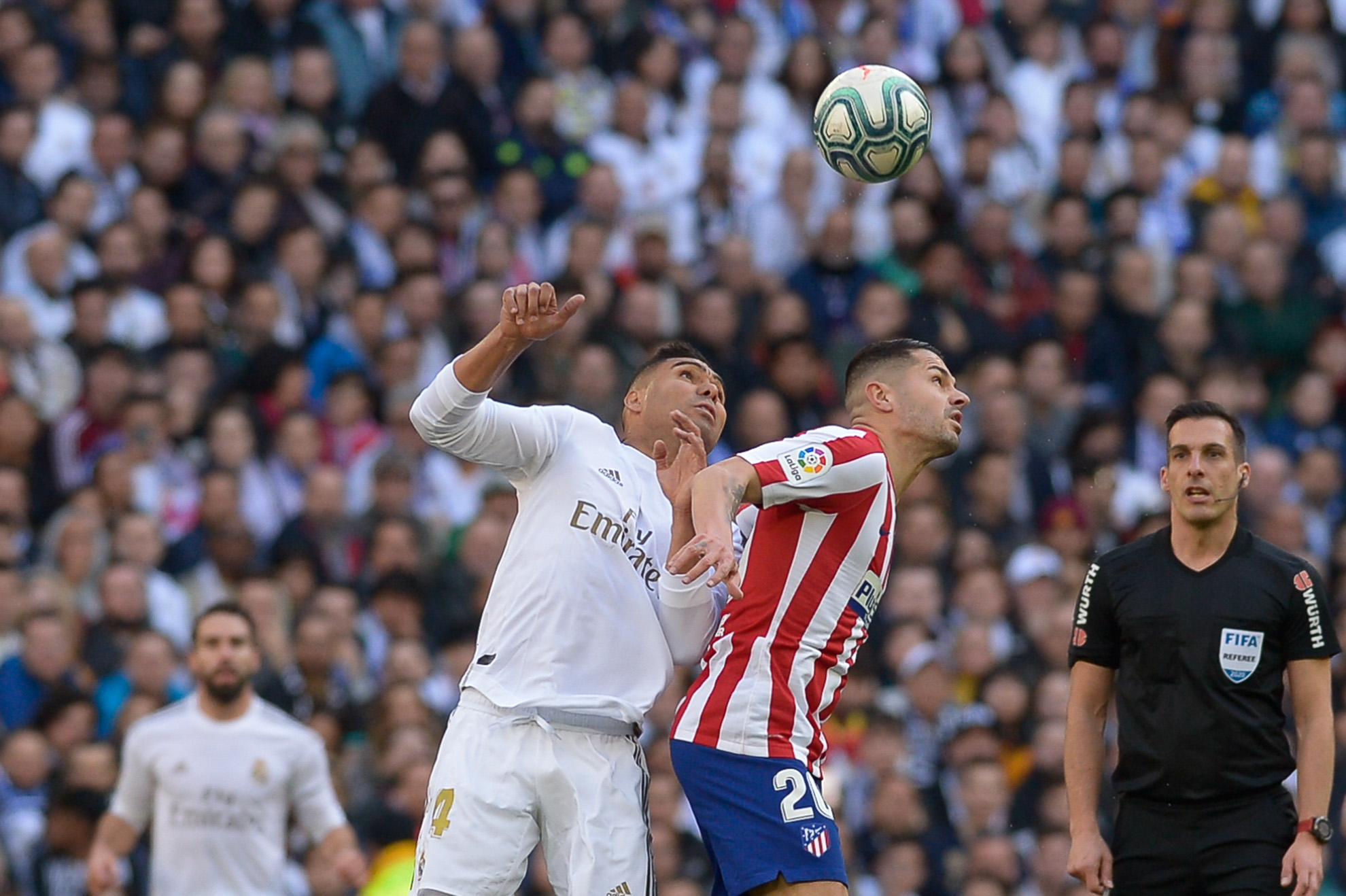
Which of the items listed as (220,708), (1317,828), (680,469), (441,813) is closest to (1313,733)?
(1317,828)

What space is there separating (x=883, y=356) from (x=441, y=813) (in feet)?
7.23

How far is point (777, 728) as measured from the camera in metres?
6.76

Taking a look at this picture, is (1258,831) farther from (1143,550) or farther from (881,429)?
(881,429)

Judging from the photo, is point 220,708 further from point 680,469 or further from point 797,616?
point 797,616

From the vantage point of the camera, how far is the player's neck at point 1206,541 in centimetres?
759

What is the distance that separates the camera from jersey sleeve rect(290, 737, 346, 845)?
33.9 ft

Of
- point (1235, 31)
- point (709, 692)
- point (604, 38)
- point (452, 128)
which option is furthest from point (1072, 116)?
point (709, 692)

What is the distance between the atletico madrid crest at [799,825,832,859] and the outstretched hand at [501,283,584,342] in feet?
6.02

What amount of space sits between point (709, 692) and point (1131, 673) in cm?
175

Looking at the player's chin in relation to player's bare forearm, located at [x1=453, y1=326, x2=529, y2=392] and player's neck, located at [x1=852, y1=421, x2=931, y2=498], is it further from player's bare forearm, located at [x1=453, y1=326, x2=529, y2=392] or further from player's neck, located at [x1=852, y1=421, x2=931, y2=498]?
player's bare forearm, located at [x1=453, y1=326, x2=529, y2=392]

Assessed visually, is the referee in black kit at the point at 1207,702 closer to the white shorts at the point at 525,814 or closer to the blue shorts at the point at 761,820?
the blue shorts at the point at 761,820

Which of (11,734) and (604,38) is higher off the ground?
(604,38)

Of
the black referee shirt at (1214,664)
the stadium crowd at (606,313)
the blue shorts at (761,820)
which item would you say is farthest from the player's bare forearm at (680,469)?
the stadium crowd at (606,313)

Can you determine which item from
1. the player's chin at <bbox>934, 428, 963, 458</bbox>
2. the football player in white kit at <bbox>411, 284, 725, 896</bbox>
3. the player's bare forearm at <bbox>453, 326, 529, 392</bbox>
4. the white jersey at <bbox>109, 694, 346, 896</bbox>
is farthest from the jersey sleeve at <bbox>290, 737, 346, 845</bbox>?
the player's chin at <bbox>934, 428, 963, 458</bbox>
